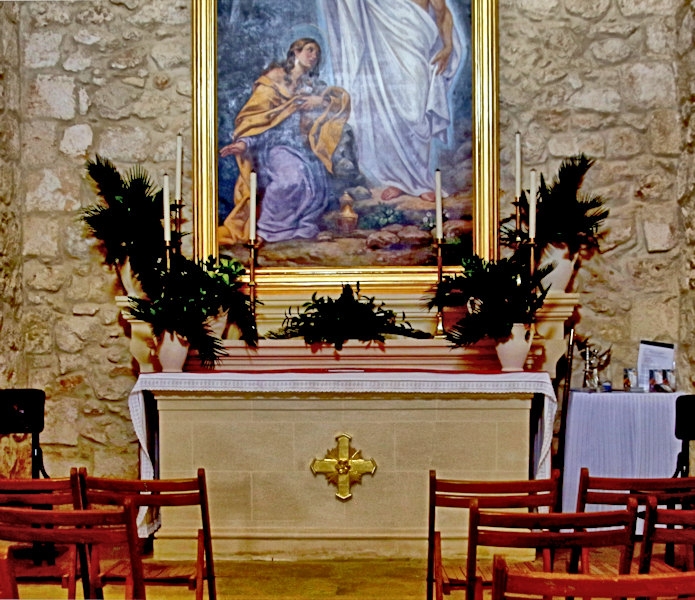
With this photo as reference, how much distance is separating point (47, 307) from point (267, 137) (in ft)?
5.96

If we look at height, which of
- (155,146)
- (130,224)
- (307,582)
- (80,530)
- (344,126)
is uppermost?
(344,126)

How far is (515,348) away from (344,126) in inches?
75.5

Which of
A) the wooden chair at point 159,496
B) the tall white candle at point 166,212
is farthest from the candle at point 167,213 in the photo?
the wooden chair at point 159,496

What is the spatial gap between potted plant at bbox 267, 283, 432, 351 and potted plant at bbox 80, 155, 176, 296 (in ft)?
3.29

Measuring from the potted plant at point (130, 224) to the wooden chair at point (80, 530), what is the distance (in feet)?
9.43

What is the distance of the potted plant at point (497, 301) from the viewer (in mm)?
4359

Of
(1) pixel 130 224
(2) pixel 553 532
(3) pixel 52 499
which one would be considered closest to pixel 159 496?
(3) pixel 52 499

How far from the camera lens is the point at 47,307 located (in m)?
5.38

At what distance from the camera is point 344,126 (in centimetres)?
532

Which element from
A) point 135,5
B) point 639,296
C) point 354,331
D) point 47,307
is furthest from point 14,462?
point 639,296

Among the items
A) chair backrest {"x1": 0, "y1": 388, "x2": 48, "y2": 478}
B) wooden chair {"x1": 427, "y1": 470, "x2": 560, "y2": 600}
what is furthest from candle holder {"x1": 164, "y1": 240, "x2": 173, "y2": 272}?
wooden chair {"x1": 427, "y1": 470, "x2": 560, "y2": 600}

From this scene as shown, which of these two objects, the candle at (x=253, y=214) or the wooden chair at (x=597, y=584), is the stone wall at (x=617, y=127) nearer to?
the candle at (x=253, y=214)

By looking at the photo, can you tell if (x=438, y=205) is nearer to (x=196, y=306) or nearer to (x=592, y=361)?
(x=592, y=361)

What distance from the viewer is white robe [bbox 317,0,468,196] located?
529 cm
